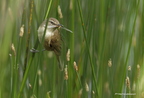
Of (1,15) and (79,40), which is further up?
(1,15)

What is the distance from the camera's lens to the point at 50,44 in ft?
4.99

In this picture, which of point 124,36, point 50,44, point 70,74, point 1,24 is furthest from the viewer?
point 124,36

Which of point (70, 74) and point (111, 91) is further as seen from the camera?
point (111, 91)

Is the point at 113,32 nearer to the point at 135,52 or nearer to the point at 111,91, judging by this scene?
the point at 135,52

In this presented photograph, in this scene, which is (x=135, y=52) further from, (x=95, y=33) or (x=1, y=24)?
(x=1, y=24)

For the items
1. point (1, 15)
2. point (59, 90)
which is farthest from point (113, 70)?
point (1, 15)

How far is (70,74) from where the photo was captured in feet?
4.41

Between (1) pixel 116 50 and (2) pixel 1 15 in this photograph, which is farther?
(1) pixel 116 50

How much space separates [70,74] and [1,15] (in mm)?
416

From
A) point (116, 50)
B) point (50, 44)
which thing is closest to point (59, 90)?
point (50, 44)

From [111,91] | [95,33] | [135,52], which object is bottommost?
[111,91]

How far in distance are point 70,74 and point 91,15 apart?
0.30m

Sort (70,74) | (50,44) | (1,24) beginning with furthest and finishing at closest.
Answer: (50,44), (70,74), (1,24)

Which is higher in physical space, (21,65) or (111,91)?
(21,65)
